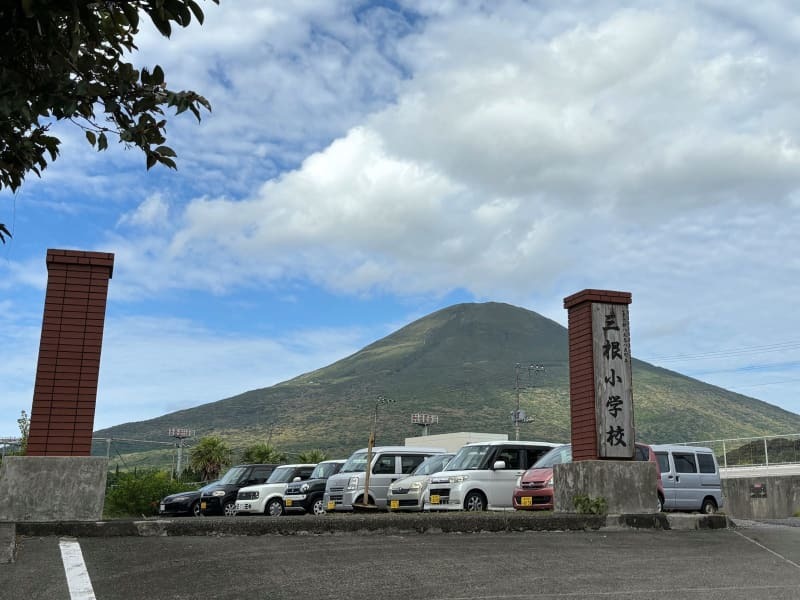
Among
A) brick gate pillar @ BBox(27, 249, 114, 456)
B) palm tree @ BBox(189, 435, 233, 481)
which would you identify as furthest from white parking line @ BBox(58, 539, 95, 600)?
palm tree @ BBox(189, 435, 233, 481)

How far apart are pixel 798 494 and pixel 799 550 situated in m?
16.3

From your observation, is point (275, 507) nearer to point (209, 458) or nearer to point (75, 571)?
point (75, 571)

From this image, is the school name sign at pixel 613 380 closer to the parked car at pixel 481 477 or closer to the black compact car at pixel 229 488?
the parked car at pixel 481 477

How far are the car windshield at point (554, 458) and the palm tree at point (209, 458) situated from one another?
44809 millimetres

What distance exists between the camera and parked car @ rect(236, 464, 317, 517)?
22562mm

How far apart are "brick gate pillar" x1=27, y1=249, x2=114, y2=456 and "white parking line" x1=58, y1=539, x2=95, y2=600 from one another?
1824 millimetres

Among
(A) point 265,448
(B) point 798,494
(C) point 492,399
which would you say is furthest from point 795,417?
(B) point 798,494

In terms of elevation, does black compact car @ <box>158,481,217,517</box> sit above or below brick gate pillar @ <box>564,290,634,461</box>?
below

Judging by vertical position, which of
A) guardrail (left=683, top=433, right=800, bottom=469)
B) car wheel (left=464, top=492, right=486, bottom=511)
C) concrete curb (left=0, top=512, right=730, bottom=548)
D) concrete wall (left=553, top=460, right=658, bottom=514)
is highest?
guardrail (left=683, top=433, right=800, bottom=469)

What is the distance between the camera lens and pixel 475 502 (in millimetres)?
16344

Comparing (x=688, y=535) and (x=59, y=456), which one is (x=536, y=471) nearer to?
(x=688, y=535)

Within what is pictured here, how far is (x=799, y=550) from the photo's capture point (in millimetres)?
9781

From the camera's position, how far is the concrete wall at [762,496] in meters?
24.5

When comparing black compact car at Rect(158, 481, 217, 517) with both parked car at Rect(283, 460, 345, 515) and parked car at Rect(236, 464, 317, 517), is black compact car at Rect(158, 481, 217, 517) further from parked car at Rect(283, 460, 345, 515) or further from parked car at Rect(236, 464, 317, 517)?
parked car at Rect(283, 460, 345, 515)
